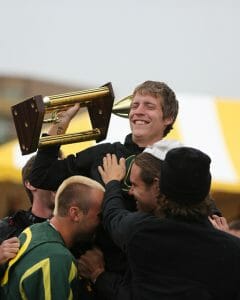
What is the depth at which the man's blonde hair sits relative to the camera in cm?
366

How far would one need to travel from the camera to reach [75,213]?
3666mm

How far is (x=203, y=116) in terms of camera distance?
9.55m

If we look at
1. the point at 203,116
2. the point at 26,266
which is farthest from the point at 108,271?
the point at 203,116

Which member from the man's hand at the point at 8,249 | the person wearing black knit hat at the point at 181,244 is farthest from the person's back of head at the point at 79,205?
the person wearing black knit hat at the point at 181,244

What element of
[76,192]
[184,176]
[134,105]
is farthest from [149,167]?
[134,105]

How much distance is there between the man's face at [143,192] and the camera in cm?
349

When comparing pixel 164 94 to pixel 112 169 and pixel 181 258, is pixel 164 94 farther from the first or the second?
pixel 181 258

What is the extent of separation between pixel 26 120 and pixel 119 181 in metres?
0.51

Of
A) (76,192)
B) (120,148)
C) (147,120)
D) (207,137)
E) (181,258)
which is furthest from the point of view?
(207,137)

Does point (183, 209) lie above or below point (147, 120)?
below

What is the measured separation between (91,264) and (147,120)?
28.2 inches

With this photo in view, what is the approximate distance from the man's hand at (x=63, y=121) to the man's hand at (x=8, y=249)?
1.80ft

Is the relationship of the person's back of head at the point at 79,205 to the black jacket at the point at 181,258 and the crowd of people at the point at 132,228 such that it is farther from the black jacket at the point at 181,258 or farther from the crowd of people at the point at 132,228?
the black jacket at the point at 181,258

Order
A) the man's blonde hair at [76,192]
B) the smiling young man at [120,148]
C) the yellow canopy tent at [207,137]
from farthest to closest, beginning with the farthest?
the yellow canopy tent at [207,137] < the smiling young man at [120,148] < the man's blonde hair at [76,192]
